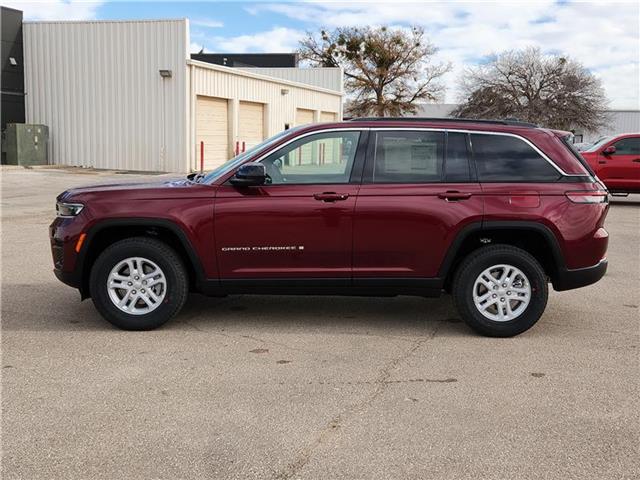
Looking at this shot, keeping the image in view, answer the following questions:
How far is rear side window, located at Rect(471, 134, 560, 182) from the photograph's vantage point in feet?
18.7

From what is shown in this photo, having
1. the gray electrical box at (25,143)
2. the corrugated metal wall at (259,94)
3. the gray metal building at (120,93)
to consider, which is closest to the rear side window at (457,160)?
the gray metal building at (120,93)

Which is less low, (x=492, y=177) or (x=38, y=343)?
(x=492, y=177)

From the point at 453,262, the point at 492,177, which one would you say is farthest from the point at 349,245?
the point at 492,177

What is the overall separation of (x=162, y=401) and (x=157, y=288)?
1.65m

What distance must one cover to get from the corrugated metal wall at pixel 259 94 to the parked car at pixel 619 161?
1385 centimetres

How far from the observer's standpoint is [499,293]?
568 centimetres

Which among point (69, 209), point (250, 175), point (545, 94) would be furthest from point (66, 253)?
point (545, 94)

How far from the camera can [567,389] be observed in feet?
14.9

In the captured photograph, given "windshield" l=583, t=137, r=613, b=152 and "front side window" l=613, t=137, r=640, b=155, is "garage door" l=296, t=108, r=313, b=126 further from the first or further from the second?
"front side window" l=613, t=137, r=640, b=155

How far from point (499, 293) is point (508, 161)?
3.57 feet

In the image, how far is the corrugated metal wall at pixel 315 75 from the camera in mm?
40469

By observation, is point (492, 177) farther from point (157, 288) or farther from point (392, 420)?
point (157, 288)

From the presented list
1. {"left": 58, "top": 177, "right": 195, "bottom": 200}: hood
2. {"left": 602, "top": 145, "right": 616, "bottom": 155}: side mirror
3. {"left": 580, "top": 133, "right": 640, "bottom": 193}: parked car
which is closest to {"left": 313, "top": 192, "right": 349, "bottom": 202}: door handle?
{"left": 58, "top": 177, "right": 195, "bottom": 200}: hood

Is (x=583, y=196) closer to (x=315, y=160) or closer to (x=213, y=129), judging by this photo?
(x=315, y=160)
